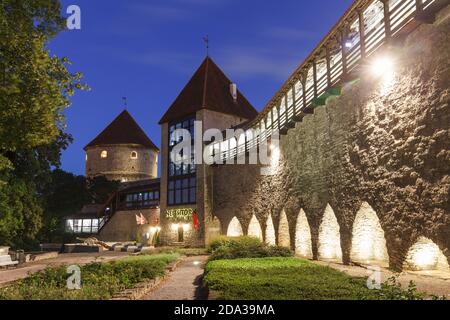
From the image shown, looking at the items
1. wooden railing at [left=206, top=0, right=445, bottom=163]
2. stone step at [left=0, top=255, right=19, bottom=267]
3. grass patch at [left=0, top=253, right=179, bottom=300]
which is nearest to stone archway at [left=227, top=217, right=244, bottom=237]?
wooden railing at [left=206, top=0, right=445, bottom=163]

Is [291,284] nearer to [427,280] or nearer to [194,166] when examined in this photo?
[427,280]

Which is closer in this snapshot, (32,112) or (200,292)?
(200,292)

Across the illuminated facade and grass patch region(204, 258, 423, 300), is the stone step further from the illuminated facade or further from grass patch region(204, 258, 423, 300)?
the illuminated facade

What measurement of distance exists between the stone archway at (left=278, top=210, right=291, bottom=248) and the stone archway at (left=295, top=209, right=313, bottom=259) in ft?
5.35

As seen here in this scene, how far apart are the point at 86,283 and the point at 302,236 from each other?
11.4 meters

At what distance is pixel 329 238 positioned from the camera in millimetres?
16891

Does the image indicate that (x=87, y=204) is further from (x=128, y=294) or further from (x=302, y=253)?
→ (x=128, y=294)

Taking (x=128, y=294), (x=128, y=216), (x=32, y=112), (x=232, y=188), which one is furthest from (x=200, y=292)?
(x=128, y=216)

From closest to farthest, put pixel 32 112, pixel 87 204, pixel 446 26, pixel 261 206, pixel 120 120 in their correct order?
1. pixel 446 26
2. pixel 32 112
3. pixel 261 206
4. pixel 87 204
5. pixel 120 120

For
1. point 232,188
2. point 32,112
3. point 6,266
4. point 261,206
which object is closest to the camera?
point 32,112

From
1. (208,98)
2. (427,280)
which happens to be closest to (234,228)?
(208,98)

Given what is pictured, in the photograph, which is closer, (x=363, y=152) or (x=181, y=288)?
(x=181, y=288)
